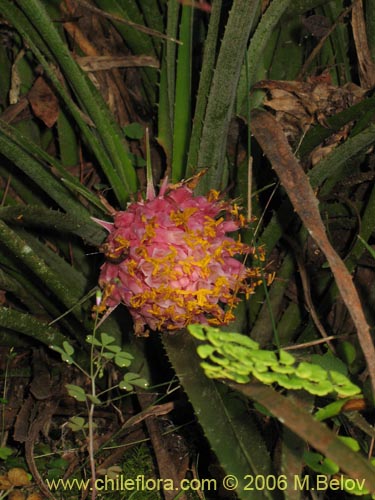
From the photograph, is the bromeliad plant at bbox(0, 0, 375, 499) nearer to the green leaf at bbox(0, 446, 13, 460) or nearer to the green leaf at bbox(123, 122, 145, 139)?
the green leaf at bbox(123, 122, 145, 139)

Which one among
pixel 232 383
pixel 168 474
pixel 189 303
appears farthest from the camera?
pixel 168 474

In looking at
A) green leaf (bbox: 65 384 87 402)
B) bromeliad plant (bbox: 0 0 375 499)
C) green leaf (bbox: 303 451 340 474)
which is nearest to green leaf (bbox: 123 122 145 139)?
bromeliad plant (bbox: 0 0 375 499)

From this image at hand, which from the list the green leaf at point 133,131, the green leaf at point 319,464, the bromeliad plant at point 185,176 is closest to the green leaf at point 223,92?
the bromeliad plant at point 185,176

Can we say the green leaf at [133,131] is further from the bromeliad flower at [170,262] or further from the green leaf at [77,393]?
the green leaf at [77,393]

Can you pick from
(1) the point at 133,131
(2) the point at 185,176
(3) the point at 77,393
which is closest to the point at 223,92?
(2) the point at 185,176

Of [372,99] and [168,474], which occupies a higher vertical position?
[372,99]

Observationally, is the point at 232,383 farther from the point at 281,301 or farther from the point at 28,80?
the point at 28,80

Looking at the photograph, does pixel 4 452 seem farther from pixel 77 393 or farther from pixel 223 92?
pixel 223 92

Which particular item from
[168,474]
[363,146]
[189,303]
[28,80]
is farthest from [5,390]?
[363,146]
